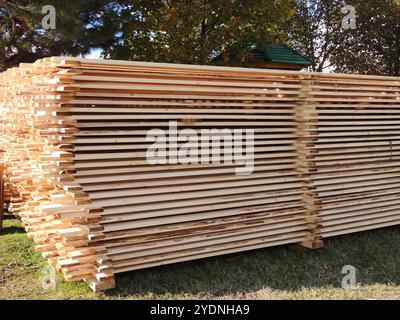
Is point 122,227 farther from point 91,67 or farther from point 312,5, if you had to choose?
point 312,5

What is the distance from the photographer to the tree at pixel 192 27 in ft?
38.5

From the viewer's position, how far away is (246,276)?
16.7 feet

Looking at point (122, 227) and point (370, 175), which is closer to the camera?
point (122, 227)

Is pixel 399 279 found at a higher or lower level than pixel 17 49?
lower

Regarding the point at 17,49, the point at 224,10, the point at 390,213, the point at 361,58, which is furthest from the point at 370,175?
the point at 361,58

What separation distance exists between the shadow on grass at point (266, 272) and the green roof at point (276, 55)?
7.63 meters

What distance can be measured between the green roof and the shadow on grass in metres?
7.63

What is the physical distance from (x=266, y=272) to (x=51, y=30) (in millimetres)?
7159

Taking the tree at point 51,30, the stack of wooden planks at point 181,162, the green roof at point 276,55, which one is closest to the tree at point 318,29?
the green roof at point 276,55

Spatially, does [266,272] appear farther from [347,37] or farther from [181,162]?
[347,37]

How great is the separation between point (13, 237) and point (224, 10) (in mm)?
7980

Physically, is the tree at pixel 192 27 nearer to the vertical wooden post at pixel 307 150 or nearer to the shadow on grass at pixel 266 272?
the vertical wooden post at pixel 307 150

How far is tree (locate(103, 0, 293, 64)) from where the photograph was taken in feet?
38.5

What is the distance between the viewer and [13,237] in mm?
6500
